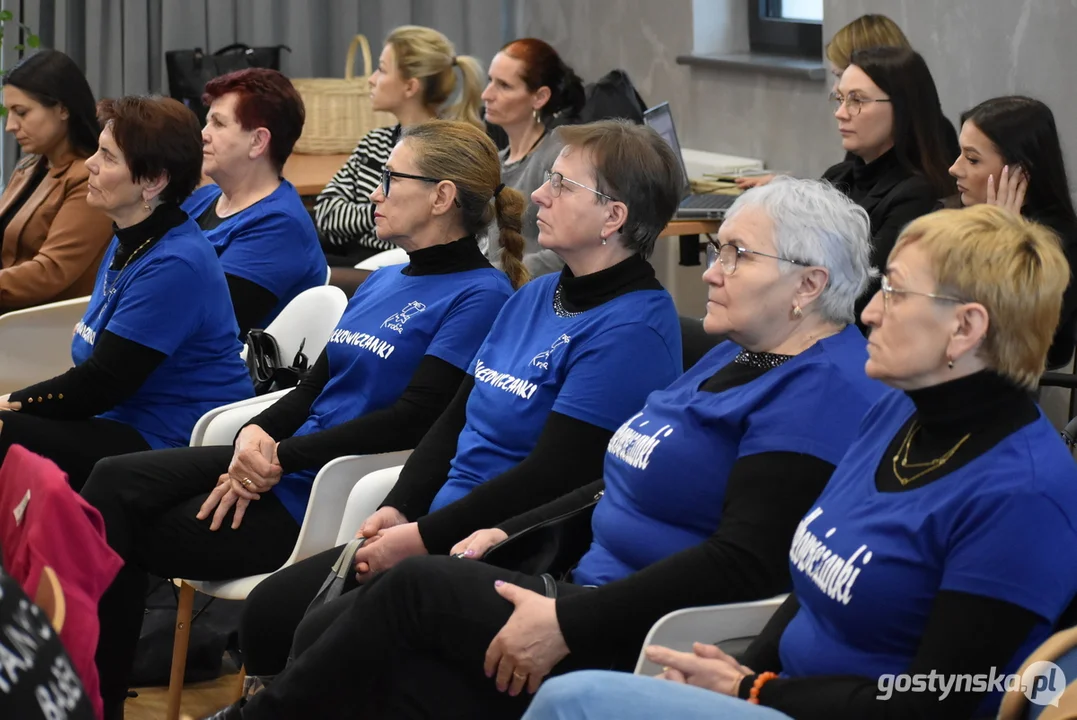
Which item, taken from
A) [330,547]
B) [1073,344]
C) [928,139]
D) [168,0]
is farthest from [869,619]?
[168,0]

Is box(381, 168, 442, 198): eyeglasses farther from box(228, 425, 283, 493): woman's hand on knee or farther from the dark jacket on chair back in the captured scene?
the dark jacket on chair back

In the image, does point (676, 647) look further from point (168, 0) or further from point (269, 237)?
point (168, 0)

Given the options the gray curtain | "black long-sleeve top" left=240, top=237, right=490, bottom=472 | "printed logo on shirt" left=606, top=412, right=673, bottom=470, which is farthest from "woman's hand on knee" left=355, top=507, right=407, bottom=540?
the gray curtain

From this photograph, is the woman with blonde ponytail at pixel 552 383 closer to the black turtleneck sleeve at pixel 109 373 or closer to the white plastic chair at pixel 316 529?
the white plastic chair at pixel 316 529

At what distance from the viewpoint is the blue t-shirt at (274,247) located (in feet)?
10.8

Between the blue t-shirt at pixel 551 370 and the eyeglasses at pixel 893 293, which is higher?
the eyeglasses at pixel 893 293

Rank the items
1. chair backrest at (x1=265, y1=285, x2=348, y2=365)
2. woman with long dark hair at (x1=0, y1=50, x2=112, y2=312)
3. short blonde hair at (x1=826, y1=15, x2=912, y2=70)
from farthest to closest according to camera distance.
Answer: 1. short blonde hair at (x1=826, y1=15, x2=912, y2=70)
2. woman with long dark hair at (x1=0, y1=50, x2=112, y2=312)
3. chair backrest at (x1=265, y1=285, x2=348, y2=365)

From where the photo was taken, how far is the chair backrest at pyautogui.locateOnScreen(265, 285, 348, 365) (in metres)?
2.92

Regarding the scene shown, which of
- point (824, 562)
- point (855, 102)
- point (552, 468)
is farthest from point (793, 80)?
point (824, 562)

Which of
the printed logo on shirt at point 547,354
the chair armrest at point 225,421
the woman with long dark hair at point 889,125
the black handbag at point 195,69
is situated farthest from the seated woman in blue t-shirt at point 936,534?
the black handbag at point 195,69

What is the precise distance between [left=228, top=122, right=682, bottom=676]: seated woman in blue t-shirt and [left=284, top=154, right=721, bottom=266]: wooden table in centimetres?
158

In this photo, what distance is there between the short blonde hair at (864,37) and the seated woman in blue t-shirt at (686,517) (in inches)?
81.7

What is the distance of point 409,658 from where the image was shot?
5.81 feet

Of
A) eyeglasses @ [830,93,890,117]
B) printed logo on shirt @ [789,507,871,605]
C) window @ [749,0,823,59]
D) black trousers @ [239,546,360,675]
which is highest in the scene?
window @ [749,0,823,59]
